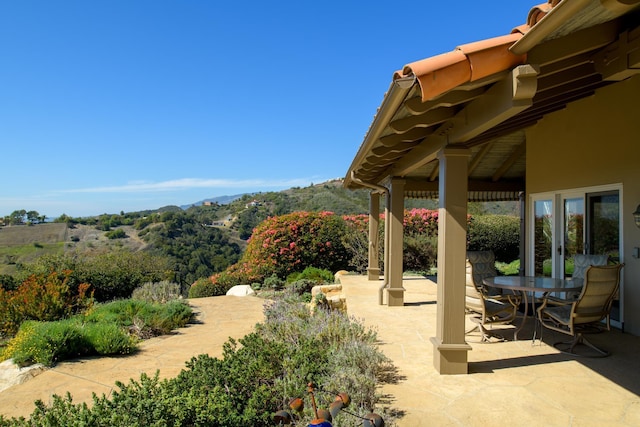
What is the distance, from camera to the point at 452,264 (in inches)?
167

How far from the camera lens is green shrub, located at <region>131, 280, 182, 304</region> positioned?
10622mm

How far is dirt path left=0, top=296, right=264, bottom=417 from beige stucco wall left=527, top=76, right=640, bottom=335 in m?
6.50

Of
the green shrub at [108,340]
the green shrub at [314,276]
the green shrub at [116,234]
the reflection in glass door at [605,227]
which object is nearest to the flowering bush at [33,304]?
the green shrub at [108,340]

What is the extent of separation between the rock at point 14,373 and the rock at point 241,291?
22.1ft

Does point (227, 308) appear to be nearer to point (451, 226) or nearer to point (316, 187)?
point (451, 226)

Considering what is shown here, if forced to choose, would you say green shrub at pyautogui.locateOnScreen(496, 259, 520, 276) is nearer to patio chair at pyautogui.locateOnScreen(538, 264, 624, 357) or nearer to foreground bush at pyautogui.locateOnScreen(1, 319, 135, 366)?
patio chair at pyautogui.locateOnScreen(538, 264, 624, 357)

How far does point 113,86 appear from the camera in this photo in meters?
16.5

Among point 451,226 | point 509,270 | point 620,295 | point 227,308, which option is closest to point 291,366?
point 451,226

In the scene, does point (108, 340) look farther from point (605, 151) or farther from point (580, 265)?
point (605, 151)

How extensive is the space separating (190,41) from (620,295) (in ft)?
46.2

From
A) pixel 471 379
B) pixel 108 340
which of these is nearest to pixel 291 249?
pixel 108 340

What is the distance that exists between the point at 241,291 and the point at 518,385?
9.69 metres

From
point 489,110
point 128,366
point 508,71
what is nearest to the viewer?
point 508,71

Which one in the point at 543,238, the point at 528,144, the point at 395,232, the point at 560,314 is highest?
the point at 528,144
